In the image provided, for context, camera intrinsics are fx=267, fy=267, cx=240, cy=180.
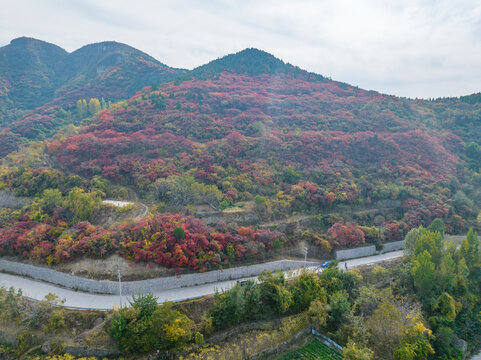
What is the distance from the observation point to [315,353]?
1878 centimetres

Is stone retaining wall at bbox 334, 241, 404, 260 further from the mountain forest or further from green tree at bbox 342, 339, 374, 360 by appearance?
green tree at bbox 342, 339, 374, 360

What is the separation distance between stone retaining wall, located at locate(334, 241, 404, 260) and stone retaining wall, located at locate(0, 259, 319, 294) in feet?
35.6

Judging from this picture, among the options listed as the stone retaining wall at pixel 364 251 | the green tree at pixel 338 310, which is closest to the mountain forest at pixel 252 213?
the green tree at pixel 338 310

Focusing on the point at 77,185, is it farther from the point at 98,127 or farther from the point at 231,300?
the point at 231,300

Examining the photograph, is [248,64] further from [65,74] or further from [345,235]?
[345,235]

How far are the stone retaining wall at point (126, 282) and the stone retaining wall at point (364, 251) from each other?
10863 mm

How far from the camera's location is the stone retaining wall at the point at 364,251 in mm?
30094

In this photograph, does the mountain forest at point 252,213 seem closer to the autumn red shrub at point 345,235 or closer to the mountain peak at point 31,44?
the autumn red shrub at point 345,235

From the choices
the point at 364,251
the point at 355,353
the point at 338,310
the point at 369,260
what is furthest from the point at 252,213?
the point at 355,353

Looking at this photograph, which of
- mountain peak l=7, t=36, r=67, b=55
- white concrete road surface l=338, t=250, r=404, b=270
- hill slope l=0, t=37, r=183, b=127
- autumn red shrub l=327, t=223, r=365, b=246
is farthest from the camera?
mountain peak l=7, t=36, r=67, b=55

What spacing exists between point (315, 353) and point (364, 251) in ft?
53.1

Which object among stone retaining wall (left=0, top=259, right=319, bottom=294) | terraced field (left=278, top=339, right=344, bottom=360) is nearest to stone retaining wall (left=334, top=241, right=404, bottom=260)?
stone retaining wall (left=0, top=259, right=319, bottom=294)

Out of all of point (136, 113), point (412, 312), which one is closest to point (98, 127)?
point (136, 113)

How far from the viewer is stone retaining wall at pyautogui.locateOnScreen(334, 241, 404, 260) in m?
30.1
